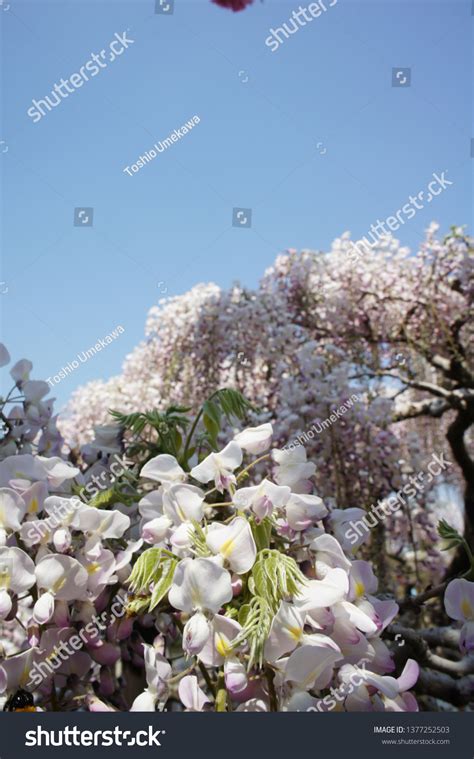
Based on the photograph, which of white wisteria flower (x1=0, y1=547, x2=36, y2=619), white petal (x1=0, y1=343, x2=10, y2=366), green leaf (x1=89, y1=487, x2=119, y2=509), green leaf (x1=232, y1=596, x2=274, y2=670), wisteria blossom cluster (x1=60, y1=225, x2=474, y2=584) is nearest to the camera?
green leaf (x1=232, y1=596, x2=274, y2=670)

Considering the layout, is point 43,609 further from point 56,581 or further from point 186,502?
point 186,502

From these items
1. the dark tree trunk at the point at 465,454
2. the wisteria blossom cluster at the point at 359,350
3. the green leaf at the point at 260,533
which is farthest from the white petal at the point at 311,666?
the dark tree trunk at the point at 465,454

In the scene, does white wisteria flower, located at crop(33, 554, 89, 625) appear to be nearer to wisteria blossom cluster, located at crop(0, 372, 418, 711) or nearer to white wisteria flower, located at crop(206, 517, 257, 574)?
wisteria blossom cluster, located at crop(0, 372, 418, 711)

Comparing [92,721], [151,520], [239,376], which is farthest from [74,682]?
[239,376]

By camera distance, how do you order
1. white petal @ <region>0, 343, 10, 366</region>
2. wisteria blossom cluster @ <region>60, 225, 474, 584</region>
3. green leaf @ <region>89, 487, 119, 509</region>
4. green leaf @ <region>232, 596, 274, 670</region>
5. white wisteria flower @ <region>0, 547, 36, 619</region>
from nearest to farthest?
green leaf @ <region>232, 596, 274, 670</region> → white wisteria flower @ <region>0, 547, 36, 619</region> → green leaf @ <region>89, 487, 119, 509</region> → white petal @ <region>0, 343, 10, 366</region> → wisteria blossom cluster @ <region>60, 225, 474, 584</region>

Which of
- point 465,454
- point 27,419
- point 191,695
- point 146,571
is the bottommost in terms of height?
point 465,454

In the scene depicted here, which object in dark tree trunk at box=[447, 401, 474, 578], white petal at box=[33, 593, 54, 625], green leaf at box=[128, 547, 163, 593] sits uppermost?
white petal at box=[33, 593, 54, 625]

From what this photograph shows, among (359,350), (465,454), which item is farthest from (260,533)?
(359,350)

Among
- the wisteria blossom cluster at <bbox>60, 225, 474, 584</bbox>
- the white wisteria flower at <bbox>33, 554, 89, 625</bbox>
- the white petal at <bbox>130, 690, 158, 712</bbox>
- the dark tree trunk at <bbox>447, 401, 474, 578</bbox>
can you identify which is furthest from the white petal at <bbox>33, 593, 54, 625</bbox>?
the dark tree trunk at <bbox>447, 401, 474, 578</bbox>

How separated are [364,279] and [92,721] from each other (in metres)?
3.03

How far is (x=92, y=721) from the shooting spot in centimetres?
66

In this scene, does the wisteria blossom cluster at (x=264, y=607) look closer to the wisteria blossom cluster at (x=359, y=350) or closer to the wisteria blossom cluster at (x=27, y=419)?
the wisteria blossom cluster at (x=27, y=419)

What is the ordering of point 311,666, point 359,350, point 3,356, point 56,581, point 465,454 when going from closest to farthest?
point 311,666 → point 56,581 → point 3,356 → point 465,454 → point 359,350

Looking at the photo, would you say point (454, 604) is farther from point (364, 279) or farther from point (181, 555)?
point (364, 279)
